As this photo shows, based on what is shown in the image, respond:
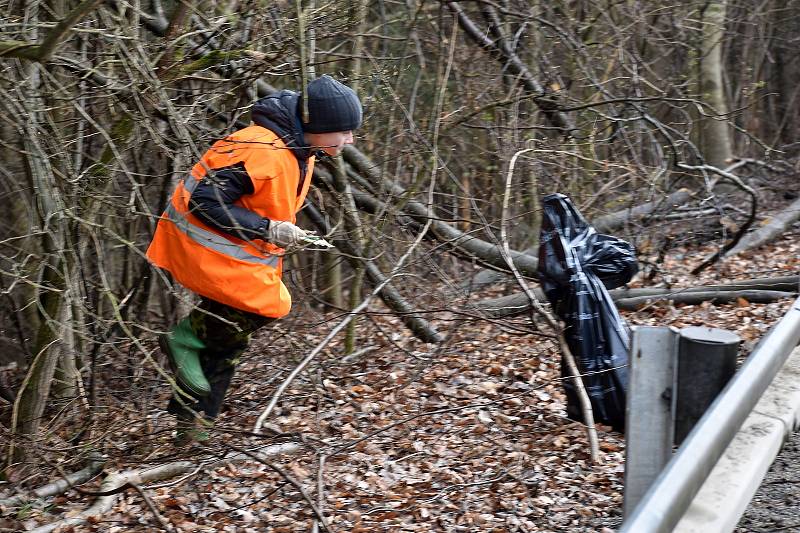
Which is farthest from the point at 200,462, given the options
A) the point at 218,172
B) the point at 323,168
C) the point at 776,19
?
the point at 776,19

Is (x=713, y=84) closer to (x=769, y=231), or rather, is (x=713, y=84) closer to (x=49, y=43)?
(x=769, y=231)

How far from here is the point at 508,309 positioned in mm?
6965

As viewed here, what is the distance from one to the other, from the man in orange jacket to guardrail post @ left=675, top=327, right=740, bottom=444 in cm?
215

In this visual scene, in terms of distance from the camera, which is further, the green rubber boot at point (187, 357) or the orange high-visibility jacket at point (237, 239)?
the green rubber boot at point (187, 357)

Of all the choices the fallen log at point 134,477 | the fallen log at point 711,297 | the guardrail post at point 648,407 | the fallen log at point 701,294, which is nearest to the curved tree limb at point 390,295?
the fallen log at point 701,294

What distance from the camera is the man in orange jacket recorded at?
4.57 m

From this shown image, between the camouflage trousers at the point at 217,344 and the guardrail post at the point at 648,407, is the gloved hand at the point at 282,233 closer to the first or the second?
the camouflage trousers at the point at 217,344

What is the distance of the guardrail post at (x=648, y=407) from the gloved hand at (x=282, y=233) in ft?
6.93

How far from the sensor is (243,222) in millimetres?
4570

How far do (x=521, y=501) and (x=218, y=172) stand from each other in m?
2.19

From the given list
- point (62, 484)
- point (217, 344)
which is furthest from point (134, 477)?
point (217, 344)

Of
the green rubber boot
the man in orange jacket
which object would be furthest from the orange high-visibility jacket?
the green rubber boot

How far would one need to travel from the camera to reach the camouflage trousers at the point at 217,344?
4.91m

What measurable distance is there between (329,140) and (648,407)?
8.32 feet
